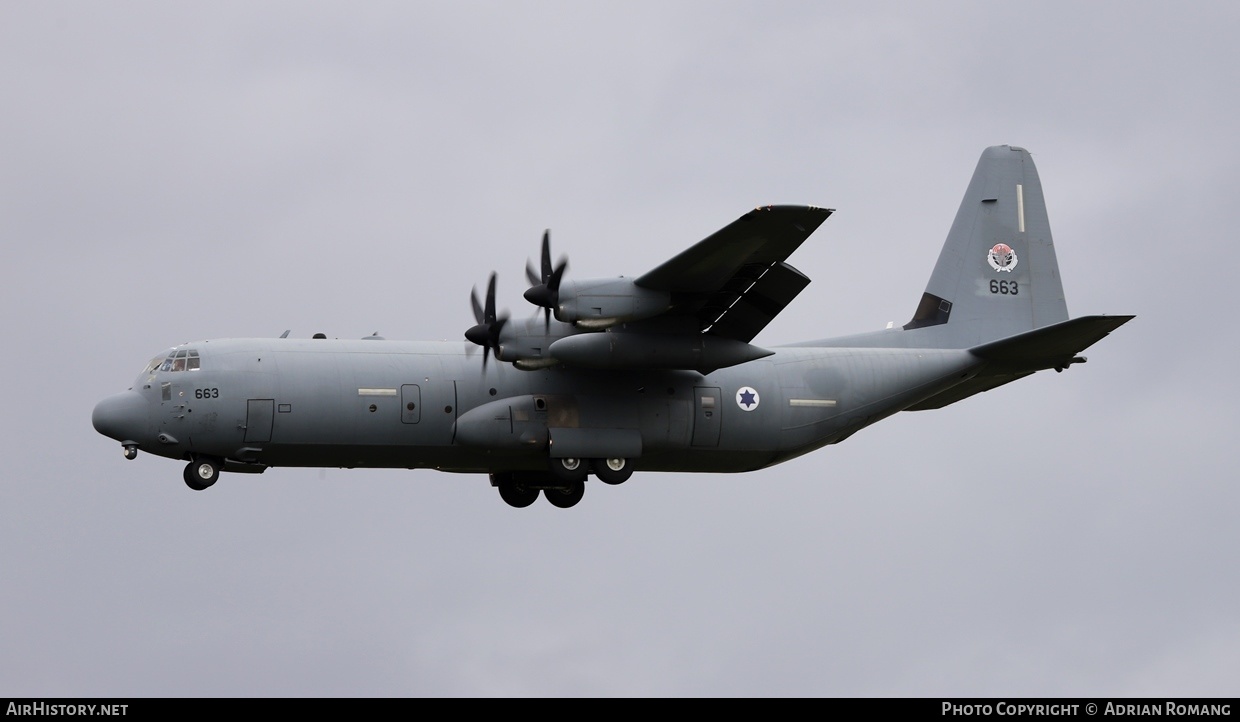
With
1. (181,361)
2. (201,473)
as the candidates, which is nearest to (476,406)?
(201,473)

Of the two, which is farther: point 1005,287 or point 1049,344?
point 1005,287

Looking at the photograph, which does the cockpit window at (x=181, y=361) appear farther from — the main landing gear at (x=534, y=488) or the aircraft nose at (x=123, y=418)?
the main landing gear at (x=534, y=488)

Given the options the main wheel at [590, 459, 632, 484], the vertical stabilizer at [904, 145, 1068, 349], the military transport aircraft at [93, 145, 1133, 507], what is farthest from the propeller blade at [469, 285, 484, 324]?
the vertical stabilizer at [904, 145, 1068, 349]

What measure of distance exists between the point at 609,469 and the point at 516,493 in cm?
243

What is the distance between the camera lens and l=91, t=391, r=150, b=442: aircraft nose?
26078 millimetres

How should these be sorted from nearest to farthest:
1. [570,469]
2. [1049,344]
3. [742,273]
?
[742,273] → [570,469] → [1049,344]

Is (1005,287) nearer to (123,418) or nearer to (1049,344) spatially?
(1049,344)

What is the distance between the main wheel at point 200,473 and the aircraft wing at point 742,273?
22.2 ft

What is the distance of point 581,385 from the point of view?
27.4m

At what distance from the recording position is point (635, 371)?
1084 inches

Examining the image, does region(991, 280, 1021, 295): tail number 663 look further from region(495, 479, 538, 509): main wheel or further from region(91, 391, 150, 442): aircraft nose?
region(91, 391, 150, 442): aircraft nose
